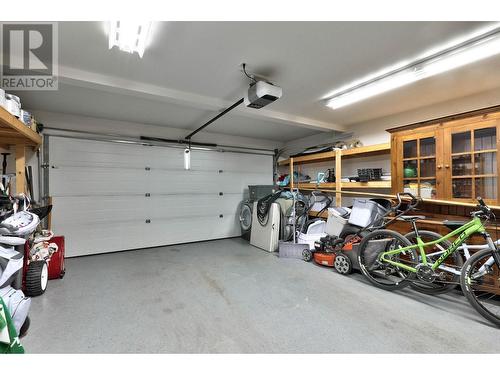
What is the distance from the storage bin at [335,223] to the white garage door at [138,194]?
8.59ft

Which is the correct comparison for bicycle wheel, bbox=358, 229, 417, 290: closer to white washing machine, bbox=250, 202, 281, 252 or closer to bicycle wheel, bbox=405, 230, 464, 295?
bicycle wheel, bbox=405, 230, 464, 295

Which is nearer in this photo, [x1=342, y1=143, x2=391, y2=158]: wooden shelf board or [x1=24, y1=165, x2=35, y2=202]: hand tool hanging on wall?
[x1=24, y1=165, x2=35, y2=202]: hand tool hanging on wall

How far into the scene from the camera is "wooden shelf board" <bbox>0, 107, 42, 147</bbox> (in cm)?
227

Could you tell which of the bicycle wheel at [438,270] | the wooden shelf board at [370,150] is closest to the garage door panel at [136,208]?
the wooden shelf board at [370,150]

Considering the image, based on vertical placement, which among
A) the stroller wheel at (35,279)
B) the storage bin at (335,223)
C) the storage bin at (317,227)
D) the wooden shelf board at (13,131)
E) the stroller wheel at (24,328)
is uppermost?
the wooden shelf board at (13,131)

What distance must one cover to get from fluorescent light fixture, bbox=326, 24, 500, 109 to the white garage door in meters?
3.38

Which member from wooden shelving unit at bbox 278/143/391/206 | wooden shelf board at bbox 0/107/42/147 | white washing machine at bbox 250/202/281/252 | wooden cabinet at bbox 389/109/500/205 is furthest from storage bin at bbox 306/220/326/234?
wooden shelf board at bbox 0/107/42/147

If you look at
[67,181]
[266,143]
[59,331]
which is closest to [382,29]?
[59,331]

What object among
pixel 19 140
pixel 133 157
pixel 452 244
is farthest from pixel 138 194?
pixel 452 244

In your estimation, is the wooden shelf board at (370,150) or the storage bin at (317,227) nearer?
the wooden shelf board at (370,150)

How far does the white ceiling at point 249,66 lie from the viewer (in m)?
1.86

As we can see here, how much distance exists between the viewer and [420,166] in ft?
10.3

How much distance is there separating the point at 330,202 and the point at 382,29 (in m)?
3.20

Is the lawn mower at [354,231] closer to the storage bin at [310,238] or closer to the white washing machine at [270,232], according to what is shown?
the storage bin at [310,238]
